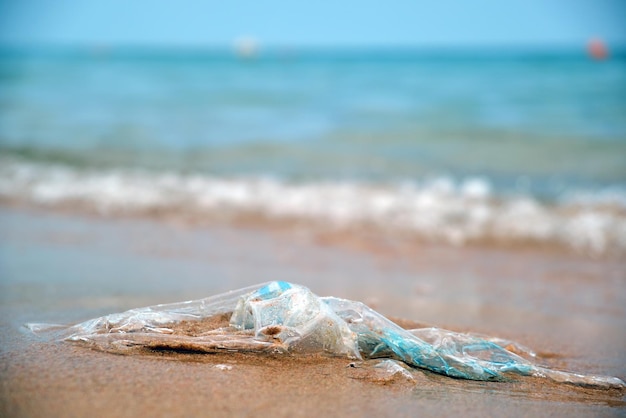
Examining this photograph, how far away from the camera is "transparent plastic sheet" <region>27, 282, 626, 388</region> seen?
1.98 meters

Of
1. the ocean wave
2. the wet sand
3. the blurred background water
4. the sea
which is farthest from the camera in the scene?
the blurred background water

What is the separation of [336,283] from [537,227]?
87.6 inches

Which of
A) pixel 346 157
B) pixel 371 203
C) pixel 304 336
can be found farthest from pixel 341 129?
pixel 304 336

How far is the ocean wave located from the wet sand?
0.35 m

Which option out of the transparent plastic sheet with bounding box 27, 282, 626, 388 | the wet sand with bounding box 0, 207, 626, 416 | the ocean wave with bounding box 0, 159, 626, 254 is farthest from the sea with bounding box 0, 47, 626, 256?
the transparent plastic sheet with bounding box 27, 282, 626, 388

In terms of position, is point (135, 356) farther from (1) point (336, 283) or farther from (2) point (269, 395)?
(1) point (336, 283)

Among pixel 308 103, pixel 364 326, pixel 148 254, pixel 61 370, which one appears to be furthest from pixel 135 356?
pixel 308 103

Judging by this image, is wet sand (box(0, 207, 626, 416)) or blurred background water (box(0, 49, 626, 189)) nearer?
wet sand (box(0, 207, 626, 416))

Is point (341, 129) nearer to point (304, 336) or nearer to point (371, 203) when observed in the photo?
point (371, 203)

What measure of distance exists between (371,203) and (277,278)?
221 cm

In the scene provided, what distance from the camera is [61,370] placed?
Result: 1.80 meters

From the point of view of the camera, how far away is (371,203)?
556 centimetres

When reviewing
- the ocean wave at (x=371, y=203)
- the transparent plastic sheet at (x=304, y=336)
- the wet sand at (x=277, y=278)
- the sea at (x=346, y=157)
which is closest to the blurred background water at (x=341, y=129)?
the sea at (x=346, y=157)

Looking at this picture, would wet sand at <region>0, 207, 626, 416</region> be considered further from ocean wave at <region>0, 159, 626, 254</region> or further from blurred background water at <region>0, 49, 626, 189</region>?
blurred background water at <region>0, 49, 626, 189</region>
